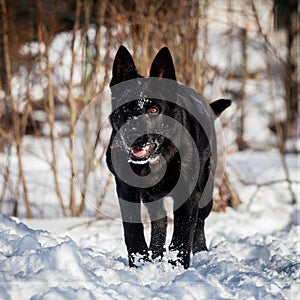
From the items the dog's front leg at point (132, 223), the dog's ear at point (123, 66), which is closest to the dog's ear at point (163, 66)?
the dog's ear at point (123, 66)

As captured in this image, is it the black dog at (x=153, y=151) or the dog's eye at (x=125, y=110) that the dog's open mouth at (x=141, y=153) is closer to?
the black dog at (x=153, y=151)

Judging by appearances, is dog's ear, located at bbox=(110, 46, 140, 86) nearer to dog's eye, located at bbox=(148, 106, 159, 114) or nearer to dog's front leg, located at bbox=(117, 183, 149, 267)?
dog's eye, located at bbox=(148, 106, 159, 114)

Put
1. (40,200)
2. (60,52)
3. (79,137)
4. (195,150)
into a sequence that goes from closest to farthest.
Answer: (195,150) < (60,52) < (79,137) < (40,200)

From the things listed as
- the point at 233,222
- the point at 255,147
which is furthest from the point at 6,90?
the point at 255,147

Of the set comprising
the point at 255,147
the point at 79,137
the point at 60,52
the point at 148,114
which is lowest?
the point at 255,147

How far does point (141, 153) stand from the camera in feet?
10.5

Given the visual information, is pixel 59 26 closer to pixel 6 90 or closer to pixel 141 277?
pixel 6 90

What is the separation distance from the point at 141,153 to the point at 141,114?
0.22 m

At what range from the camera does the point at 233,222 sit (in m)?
6.34

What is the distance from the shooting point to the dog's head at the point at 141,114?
10.5 feet

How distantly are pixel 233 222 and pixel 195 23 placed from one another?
232 cm

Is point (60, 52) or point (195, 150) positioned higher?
point (60, 52)

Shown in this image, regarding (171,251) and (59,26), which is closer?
(171,251)

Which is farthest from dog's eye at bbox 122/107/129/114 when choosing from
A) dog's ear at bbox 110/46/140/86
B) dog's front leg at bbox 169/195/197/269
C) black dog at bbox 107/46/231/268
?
dog's front leg at bbox 169/195/197/269
